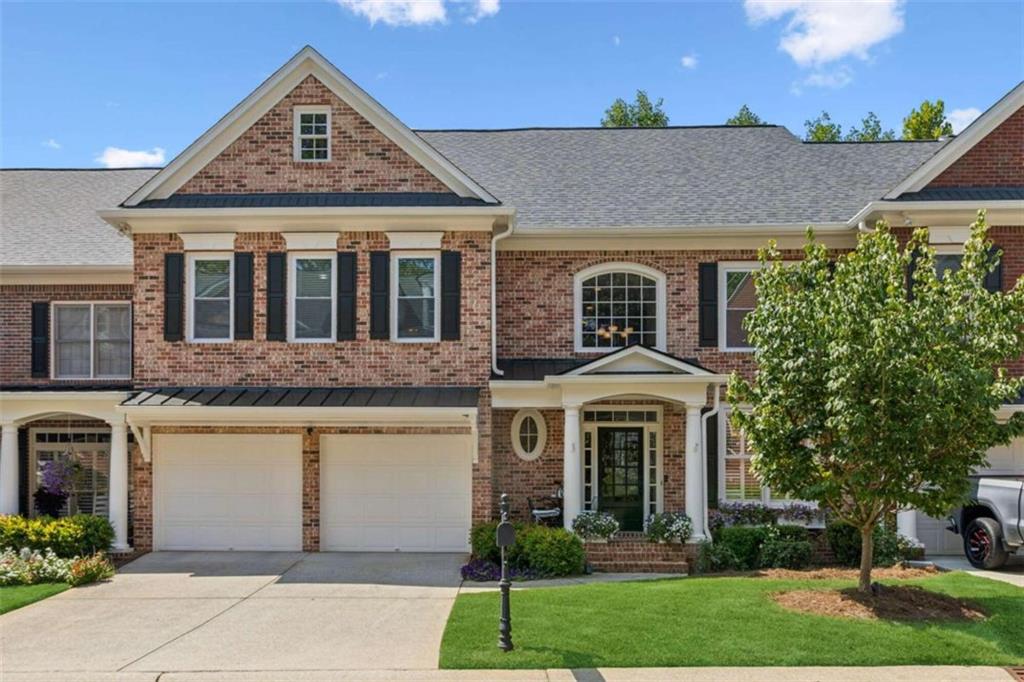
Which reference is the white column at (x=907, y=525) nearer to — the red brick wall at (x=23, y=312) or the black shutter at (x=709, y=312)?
the black shutter at (x=709, y=312)

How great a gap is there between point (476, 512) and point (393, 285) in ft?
14.0

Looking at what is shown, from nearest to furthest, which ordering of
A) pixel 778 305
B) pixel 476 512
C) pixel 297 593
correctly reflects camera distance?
pixel 778 305 → pixel 297 593 → pixel 476 512

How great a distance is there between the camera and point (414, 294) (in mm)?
15094

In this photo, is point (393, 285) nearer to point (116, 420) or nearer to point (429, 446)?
point (429, 446)

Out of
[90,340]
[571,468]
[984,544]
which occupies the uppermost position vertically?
[90,340]

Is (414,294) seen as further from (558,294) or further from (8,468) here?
(8,468)

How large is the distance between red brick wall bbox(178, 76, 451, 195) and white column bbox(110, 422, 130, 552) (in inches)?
176

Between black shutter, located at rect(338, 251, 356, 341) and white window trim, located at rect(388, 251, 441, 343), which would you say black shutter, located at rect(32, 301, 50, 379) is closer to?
black shutter, located at rect(338, 251, 356, 341)

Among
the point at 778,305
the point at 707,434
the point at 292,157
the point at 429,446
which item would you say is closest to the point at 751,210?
the point at 707,434

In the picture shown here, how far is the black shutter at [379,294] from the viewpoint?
1494 cm

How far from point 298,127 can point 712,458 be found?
9668mm

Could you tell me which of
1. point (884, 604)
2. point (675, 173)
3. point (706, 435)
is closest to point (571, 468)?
point (706, 435)

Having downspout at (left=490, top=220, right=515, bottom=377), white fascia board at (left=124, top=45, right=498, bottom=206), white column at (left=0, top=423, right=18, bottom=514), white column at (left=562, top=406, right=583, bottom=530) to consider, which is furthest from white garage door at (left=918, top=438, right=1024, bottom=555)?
white column at (left=0, top=423, right=18, bottom=514)

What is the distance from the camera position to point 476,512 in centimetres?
1468
